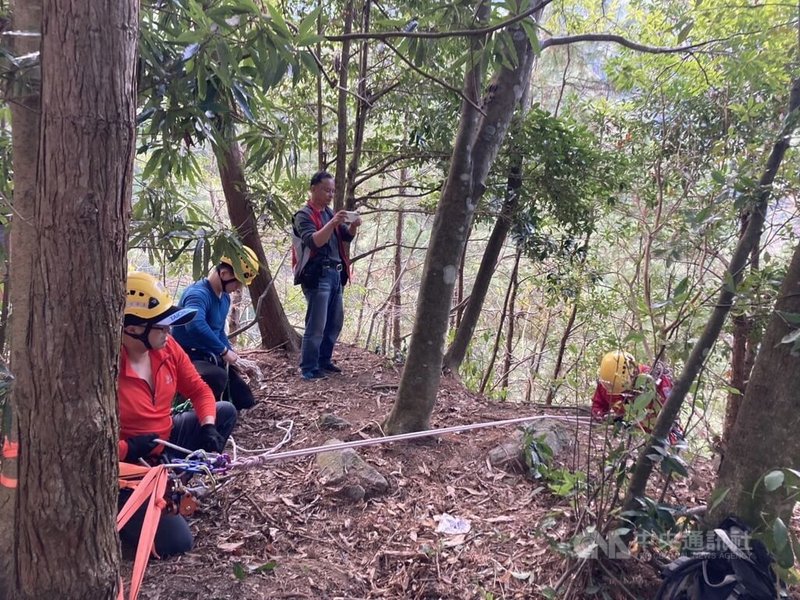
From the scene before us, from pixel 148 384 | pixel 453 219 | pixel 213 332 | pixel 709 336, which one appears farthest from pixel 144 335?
pixel 709 336

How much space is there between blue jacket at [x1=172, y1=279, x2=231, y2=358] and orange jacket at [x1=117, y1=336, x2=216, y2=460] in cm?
73

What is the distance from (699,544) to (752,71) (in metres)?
2.90

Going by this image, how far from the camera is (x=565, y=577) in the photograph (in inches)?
93.8

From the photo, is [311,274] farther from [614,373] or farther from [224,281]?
[614,373]

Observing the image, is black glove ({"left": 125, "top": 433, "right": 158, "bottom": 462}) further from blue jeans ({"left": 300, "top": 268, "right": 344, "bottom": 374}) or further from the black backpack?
the black backpack

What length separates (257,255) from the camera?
5387mm

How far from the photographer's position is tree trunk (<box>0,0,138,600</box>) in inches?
51.6

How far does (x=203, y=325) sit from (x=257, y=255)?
155cm

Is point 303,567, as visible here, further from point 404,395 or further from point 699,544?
point 699,544

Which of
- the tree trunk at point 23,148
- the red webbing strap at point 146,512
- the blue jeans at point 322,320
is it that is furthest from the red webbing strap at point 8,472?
the blue jeans at point 322,320

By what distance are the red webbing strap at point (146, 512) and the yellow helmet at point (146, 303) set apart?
72 cm

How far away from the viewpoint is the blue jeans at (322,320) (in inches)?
191

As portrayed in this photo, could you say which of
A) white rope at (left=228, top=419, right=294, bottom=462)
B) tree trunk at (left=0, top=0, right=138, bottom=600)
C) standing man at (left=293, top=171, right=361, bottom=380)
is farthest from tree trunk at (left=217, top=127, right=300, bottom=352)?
tree trunk at (left=0, top=0, right=138, bottom=600)

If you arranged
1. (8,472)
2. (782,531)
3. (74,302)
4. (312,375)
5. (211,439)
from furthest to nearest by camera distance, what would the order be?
(312,375)
(211,439)
(8,472)
(782,531)
(74,302)
